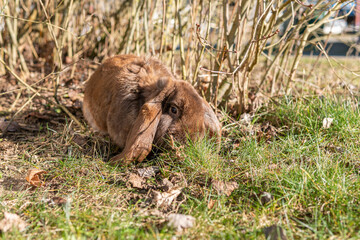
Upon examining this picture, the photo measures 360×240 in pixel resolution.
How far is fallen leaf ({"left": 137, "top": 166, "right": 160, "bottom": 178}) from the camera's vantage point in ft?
9.13

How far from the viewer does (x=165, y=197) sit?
2391mm

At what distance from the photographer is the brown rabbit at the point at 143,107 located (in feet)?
9.49

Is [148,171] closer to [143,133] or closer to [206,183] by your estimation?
[143,133]

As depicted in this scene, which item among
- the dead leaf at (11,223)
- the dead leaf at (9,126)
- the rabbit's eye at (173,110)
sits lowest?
A: the dead leaf at (9,126)

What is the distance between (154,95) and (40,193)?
4.17 ft

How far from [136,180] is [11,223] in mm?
949

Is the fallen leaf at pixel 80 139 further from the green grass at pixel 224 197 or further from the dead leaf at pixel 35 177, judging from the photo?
the dead leaf at pixel 35 177

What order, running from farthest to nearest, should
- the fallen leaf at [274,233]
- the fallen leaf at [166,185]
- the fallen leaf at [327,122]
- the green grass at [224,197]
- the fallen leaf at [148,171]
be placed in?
the fallen leaf at [327,122] < the fallen leaf at [148,171] < the fallen leaf at [166,185] < the green grass at [224,197] < the fallen leaf at [274,233]

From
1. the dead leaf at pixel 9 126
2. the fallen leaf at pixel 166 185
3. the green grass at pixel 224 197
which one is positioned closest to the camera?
the green grass at pixel 224 197

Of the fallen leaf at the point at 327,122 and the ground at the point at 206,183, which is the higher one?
the fallen leaf at the point at 327,122

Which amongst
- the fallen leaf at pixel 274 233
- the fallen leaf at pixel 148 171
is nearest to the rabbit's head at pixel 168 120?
the fallen leaf at pixel 148 171

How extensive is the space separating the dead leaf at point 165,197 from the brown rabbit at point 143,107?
1.77 ft

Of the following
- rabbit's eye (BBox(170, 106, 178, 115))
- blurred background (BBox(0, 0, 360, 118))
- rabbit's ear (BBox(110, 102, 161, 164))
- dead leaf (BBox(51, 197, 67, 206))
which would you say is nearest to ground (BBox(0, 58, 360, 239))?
dead leaf (BBox(51, 197, 67, 206))

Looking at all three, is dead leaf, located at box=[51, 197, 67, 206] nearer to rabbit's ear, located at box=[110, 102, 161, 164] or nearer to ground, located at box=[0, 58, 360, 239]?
ground, located at box=[0, 58, 360, 239]
